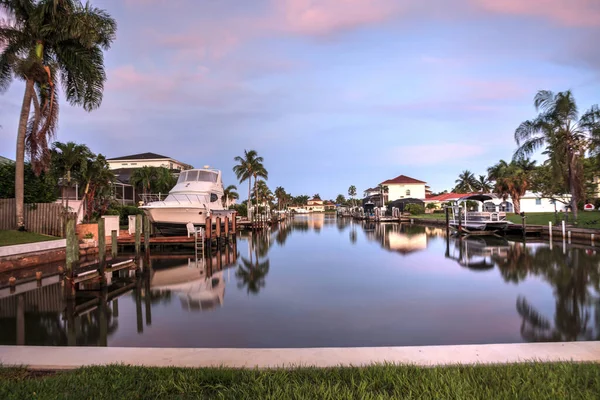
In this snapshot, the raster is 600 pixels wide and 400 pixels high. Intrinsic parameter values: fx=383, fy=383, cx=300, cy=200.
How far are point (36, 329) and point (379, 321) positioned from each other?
806 centimetres

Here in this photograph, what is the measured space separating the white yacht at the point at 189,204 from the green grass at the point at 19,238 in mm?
6516

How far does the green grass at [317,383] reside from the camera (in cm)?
403

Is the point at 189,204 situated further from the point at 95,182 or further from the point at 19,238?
the point at 19,238

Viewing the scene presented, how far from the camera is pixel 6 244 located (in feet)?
51.9

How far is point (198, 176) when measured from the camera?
28250mm

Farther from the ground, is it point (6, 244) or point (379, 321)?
point (6, 244)

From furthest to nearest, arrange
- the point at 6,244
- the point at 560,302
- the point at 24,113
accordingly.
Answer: the point at 24,113
the point at 6,244
the point at 560,302

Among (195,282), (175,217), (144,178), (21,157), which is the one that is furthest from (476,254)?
(144,178)

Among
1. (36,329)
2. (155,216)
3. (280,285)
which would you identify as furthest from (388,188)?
(36,329)

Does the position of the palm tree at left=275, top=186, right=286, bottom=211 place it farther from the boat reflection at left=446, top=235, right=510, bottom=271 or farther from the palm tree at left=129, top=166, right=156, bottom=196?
the boat reflection at left=446, top=235, right=510, bottom=271

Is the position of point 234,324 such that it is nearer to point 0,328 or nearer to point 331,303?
point 331,303

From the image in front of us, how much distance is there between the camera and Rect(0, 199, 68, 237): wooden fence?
19.4m

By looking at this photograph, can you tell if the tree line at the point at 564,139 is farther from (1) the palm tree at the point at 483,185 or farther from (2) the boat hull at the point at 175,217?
(1) the palm tree at the point at 483,185

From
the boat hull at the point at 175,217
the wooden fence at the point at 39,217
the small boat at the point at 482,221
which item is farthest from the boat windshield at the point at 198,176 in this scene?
the small boat at the point at 482,221
